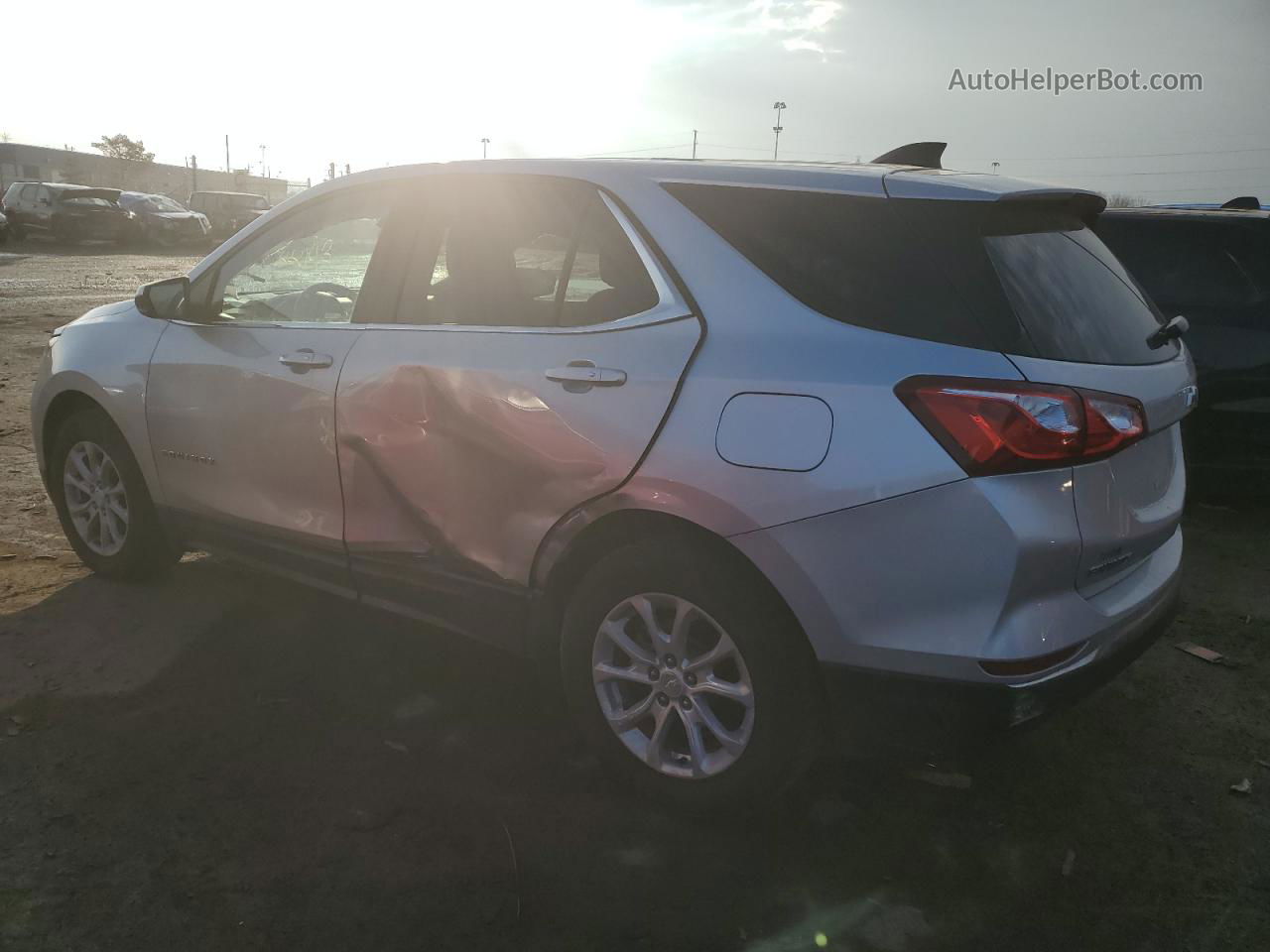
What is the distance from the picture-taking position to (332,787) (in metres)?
3.21

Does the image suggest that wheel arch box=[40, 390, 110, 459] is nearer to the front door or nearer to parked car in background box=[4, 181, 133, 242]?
the front door

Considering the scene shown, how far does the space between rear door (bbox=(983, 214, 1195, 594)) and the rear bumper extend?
0.68 feet

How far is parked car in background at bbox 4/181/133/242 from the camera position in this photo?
29.9 meters

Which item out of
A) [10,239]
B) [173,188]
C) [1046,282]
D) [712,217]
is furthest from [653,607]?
[173,188]

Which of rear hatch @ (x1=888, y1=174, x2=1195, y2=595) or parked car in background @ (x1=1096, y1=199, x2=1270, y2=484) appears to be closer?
rear hatch @ (x1=888, y1=174, x2=1195, y2=595)

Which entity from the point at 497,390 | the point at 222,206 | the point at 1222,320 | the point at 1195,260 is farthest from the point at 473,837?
the point at 222,206

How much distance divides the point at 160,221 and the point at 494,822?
33459 millimetres

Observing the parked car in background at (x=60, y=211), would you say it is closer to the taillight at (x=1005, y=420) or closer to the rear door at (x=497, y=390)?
the rear door at (x=497, y=390)

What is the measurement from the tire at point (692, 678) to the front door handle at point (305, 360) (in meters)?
1.24

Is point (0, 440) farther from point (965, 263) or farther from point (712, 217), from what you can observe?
point (965, 263)

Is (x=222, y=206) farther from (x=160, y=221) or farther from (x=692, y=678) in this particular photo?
(x=692, y=678)

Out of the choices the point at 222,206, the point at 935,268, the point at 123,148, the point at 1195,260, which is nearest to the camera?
the point at 935,268

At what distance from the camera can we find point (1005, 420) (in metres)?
2.48

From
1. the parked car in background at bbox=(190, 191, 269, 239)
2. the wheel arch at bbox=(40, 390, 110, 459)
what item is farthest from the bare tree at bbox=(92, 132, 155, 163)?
the wheel arch at bbox=(40, 390, 110, 459)
